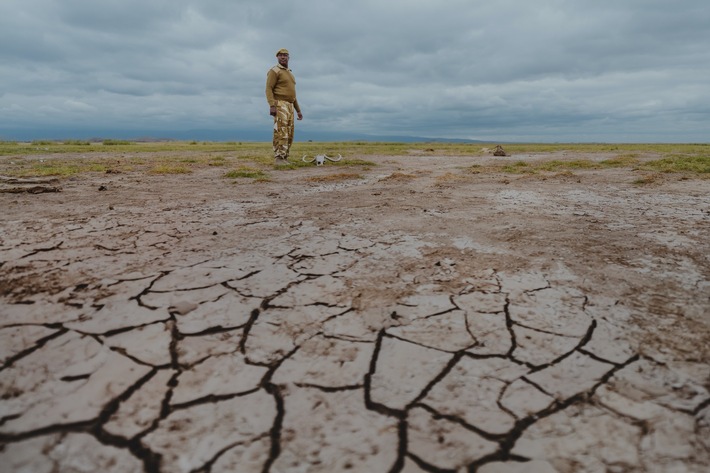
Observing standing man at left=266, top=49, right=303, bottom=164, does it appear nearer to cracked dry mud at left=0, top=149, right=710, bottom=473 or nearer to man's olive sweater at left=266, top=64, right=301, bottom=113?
man's olive sweater at left=266, top=64, right=301, bottom=113

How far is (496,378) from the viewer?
1449mm

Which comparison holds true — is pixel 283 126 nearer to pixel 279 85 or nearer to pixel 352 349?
pixel 279 85

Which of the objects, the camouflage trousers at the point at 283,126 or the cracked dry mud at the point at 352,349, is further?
the camouflage trousers at the point at 283,126

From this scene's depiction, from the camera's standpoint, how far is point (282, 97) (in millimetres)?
8594

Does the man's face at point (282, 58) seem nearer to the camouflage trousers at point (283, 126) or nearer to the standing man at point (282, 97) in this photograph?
the standing man at point (282, 97)

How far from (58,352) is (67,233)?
1.96 metres

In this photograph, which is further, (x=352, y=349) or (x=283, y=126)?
(x=283, y=126)

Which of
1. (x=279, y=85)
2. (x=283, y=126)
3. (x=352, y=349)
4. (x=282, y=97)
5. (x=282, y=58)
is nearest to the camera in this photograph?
(x=352, y=349)

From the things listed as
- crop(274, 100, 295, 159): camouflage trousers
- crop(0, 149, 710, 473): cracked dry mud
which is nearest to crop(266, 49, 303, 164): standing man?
crop(274, 100, 295, 159): camouflage trousers

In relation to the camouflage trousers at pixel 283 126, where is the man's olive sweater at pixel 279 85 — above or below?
above

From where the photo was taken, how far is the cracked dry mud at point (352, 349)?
1.15 meters

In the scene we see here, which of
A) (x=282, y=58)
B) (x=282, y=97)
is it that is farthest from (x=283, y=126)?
(x=282, y=58)

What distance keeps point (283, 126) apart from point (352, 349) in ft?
25.8

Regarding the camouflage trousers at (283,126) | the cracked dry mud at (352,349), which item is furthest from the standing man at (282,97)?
the cracked dry mud at (352,349)
